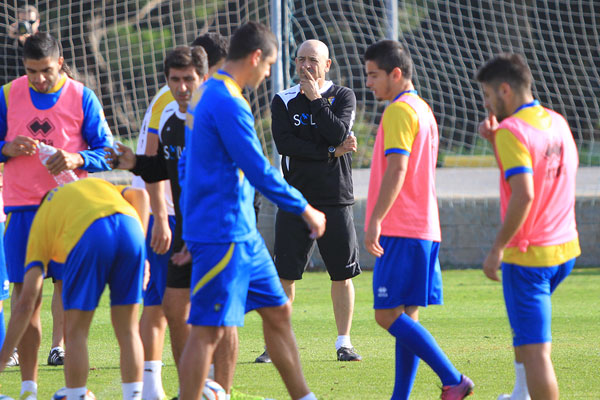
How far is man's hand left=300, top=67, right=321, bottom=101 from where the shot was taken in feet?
21.4

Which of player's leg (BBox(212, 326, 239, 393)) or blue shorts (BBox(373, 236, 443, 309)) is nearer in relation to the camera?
player's leg (BBox(212, 326, 239, 393))

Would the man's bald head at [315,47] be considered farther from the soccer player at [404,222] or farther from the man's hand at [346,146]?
the soccer player at [404,222]

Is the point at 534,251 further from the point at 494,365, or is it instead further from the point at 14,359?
the point at 14,359

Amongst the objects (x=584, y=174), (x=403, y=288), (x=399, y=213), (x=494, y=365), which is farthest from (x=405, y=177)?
(x=584, y=174)

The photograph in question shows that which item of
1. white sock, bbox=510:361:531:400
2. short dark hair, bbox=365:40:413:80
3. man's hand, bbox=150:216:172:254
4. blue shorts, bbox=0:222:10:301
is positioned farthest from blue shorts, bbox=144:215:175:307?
white sock, bbox=510:361:531:400

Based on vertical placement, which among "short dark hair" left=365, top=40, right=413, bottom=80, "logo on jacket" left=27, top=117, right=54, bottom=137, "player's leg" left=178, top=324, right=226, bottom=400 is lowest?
"player's leg" left=178, top=324, right=226, bottom=400

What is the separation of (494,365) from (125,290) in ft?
9.06

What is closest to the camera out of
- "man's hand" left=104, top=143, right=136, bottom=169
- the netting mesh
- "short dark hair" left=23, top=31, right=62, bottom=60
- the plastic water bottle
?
"man's hand" left=104, top=143, right=136, bottom=169

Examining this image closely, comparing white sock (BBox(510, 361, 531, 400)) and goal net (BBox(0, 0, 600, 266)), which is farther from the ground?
goal net (BBox(0, 0, 600, 266))

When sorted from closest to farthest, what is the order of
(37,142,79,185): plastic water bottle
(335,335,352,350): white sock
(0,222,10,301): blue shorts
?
(37,142,79,185): plastic water bottle, (0,222,10,301): blue shorts, (335,335,352,350): white sock

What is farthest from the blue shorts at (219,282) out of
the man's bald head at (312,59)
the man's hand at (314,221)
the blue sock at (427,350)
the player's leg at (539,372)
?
the man's bald head at (312,59)

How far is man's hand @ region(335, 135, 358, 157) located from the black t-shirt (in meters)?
0.04

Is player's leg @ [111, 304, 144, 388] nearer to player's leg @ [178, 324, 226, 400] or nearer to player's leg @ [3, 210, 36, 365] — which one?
player's leg @ [178, 324, 226, 400]

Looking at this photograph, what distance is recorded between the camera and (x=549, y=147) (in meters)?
4.22
